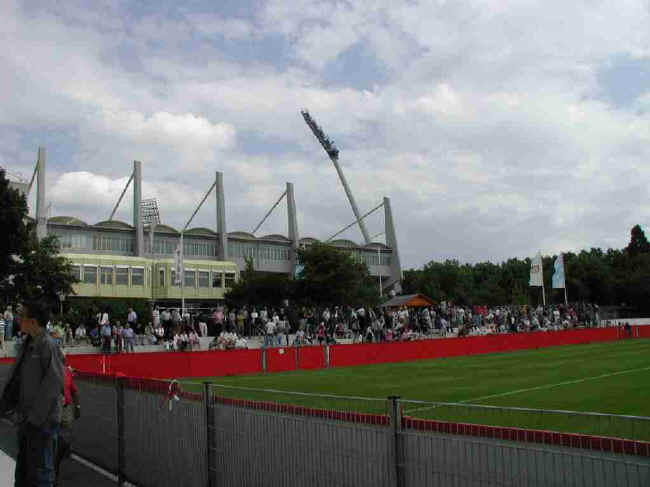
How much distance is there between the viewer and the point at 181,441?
7.55 metres

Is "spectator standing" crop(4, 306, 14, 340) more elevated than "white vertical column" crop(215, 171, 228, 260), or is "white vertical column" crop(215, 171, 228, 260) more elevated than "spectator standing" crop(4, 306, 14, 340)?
"white vertical column" crop(215, 171, 228, 260)

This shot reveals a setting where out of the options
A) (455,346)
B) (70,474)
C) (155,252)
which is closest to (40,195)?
(155,252)

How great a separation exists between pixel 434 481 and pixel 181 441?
12.5 feet

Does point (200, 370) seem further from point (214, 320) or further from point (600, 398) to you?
point (600, 398)

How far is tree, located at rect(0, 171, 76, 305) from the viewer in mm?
30547

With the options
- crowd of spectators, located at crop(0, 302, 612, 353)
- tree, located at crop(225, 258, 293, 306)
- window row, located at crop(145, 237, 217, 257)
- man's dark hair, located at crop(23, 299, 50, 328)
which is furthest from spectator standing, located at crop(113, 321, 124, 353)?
window row, located at crop(145, 237, 217, 257)

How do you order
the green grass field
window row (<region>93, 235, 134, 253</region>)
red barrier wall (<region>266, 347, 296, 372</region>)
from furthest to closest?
window row (<region>93, 235, 134, 253</region>), red barrier wall (<region>266, 347, 296, 372</region>), the green grass field

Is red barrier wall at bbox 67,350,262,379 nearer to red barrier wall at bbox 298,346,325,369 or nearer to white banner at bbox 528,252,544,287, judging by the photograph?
red barrier wall at bbox 298,346,325,369

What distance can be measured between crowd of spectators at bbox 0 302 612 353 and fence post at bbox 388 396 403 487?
23.8m

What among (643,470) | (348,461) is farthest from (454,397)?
(643,470)

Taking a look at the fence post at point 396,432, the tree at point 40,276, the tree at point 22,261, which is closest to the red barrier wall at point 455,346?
the tree at point 22,261

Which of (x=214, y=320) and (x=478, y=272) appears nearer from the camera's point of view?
(x=214, y=320)

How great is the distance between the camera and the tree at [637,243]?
390 ft

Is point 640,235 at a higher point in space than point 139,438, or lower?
higher
